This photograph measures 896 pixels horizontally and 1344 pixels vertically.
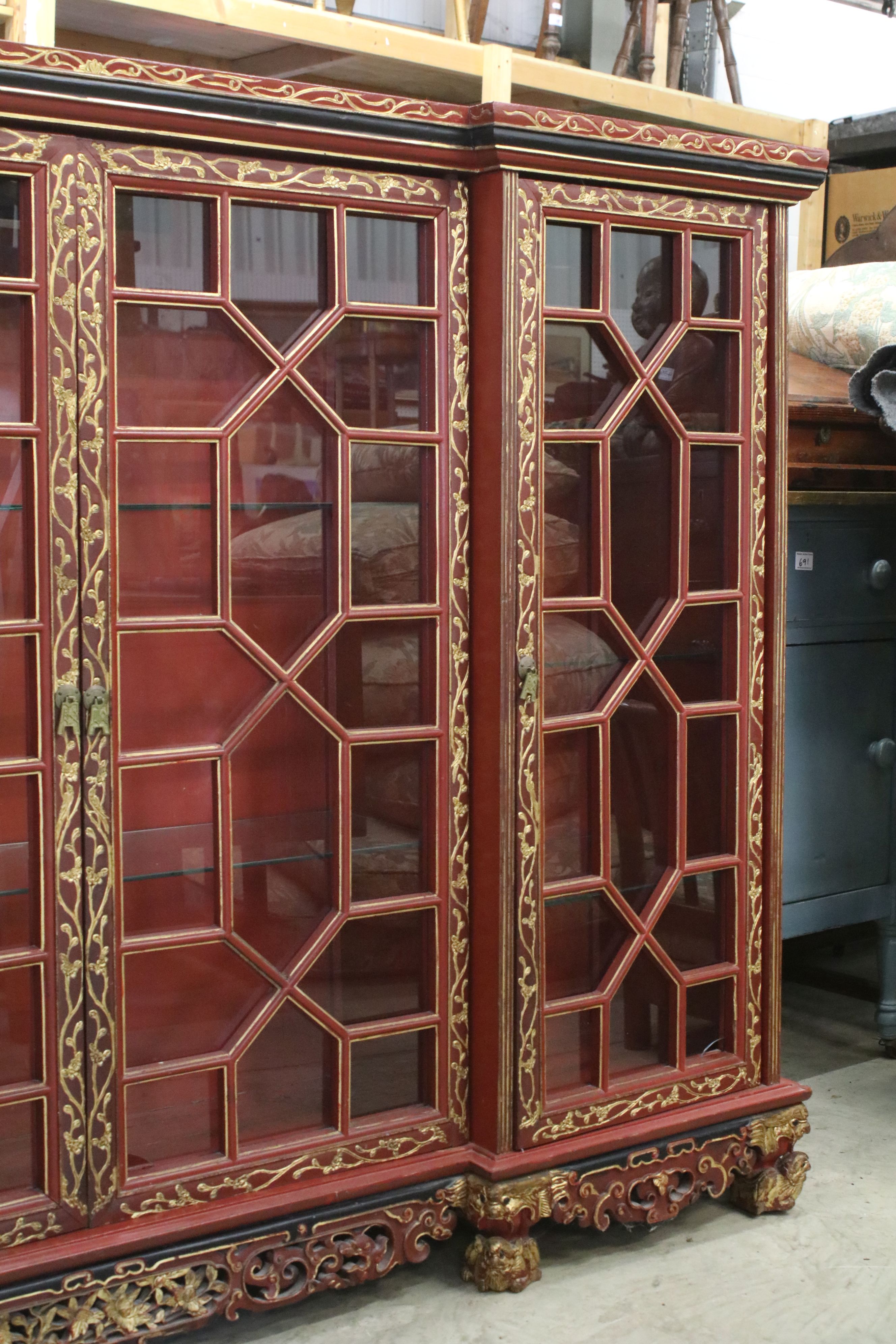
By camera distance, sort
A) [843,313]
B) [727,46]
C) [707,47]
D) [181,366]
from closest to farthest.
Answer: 1. [181,366]
2. [843,313]
3. [727,46]
4. [707,47]

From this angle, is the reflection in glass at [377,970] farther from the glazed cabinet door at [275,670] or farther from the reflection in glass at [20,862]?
the reflection in glass at [20,862]

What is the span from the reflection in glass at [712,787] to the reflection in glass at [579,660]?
0.63 feet

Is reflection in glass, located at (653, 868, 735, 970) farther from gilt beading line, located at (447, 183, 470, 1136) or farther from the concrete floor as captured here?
the concrete floor

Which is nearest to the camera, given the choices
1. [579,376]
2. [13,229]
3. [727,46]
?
[13,229]

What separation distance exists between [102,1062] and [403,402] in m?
0.97

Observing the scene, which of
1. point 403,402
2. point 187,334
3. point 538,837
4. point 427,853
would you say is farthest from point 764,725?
point 187,334

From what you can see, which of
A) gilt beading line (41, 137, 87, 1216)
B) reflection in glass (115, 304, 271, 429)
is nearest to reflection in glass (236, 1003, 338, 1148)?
gilt beading line (41, 137, 87, 1216)

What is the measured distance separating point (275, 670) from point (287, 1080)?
0.57 meters

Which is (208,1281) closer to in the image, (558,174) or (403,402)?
(403,402)

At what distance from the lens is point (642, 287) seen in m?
1.99

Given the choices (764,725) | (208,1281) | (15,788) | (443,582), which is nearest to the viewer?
(15,788)

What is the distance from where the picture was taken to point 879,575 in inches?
110

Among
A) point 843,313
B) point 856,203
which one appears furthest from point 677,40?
point 843,313

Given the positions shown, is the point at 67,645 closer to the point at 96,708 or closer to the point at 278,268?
the point at 96,708
